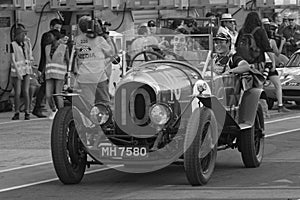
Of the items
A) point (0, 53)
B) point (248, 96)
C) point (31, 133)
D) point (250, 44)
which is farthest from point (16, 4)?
point (248, 96)

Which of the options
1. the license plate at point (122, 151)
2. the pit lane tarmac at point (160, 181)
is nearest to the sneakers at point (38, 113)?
the pit lane tarmac at point (160, 181)

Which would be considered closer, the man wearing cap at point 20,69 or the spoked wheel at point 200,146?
the spoked wheel at point 200,146

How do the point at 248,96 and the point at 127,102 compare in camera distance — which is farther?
the point at 248,96

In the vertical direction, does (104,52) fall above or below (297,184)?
above

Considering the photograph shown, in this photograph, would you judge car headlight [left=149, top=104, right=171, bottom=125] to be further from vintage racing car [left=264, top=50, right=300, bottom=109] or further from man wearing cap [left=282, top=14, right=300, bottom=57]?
man wearing cap [left=282, top=14, right=300, bottom=57]

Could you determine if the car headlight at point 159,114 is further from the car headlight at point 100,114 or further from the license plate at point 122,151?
the car headlight at point 100,114

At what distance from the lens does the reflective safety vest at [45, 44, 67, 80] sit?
18.1 metres

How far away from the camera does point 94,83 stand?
11438 mm

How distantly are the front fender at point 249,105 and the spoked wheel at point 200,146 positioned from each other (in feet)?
4.01

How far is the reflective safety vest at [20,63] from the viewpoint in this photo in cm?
1823

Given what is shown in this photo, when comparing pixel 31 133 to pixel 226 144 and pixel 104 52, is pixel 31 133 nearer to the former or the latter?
pixel 104 52

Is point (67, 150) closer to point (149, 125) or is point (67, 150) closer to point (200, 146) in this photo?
point (149, 125)

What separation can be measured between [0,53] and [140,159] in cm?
1095

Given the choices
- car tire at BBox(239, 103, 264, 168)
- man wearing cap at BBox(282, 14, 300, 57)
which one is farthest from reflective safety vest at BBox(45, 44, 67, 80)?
man wearing cap at BBox(282, 14, 300, 57)
